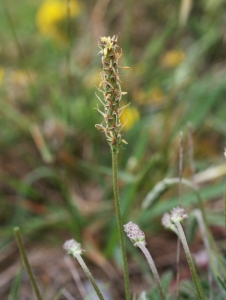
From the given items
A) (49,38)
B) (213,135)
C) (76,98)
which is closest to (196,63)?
(213,135)

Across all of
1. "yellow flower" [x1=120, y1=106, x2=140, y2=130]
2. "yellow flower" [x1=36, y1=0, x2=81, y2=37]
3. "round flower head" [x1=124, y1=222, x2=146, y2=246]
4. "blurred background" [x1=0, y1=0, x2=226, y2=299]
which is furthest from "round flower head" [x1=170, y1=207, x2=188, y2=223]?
"yellow flower" [x1=36, y1=0, x2=81, y2=37]

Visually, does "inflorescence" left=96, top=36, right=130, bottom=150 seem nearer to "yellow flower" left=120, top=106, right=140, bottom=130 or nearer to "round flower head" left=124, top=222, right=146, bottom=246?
"round flower head" left=124, top=222, right=146, bottom=246

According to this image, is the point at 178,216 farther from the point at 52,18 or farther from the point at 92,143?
the point at 52,18

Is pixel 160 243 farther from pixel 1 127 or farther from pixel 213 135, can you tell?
pixel 1 127

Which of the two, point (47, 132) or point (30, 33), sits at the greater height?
point (30, 33)

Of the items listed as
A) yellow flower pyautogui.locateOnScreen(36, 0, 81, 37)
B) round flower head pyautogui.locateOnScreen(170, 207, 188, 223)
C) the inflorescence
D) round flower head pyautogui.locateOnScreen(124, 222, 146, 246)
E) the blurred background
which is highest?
yellow flower pyautogui.locateOnScreen(36, 0, 81, 37)

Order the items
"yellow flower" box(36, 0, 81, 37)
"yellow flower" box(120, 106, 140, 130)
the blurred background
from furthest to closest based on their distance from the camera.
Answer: "yellow flower" box(36, 0, 81, 37), "yellow flower" box(120, 106, 140, 130), the blurred background

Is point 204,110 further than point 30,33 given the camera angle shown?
No

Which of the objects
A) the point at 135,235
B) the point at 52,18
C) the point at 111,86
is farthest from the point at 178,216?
the point at 52,18
